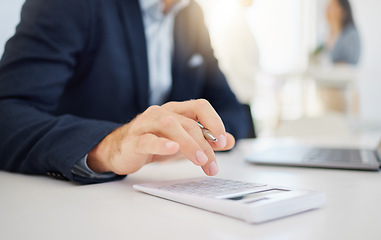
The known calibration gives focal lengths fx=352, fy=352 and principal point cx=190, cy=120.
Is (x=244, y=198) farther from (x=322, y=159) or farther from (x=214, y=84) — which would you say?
(x=214, y=84)

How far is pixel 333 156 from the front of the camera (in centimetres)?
70

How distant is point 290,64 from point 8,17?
13.1 ft

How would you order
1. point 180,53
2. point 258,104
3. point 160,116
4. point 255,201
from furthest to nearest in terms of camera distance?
point 258,104 < point 180,53 < point 160,116 < point 255,201

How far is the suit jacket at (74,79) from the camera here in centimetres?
→ 51

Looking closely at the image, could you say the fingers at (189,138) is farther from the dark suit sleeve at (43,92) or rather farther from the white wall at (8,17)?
the white wall at (8,17)

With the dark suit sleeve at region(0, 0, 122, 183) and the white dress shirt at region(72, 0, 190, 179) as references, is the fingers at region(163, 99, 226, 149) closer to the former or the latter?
the dark suit sleeve at region(0, 0, 122, 183)

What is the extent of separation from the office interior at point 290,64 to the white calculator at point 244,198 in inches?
77.6

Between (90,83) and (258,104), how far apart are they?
10.8 ft

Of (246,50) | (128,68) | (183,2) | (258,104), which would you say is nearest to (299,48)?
(258,104)

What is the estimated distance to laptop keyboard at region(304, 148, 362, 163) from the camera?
65 cm

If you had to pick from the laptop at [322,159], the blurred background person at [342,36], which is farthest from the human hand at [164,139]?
the blurred background person at [342,36]

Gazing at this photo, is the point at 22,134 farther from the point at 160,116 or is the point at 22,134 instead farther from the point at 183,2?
the point at 183,2

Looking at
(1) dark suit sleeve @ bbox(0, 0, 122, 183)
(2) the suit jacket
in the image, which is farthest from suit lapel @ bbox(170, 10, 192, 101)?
(1) dark suit sleeve @ bbox(0, 0, 122, 183)

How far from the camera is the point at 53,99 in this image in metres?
0.71
